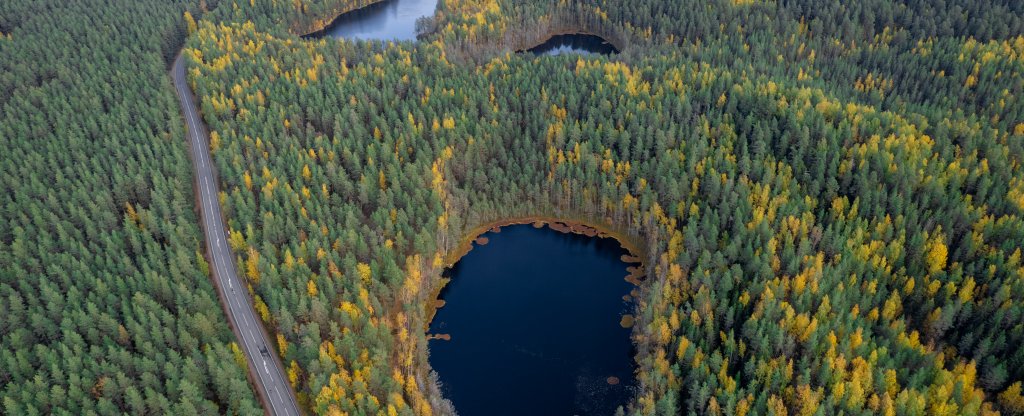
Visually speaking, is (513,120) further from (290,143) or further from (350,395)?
(350,395)

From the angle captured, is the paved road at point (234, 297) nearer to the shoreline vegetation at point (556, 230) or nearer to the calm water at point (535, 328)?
the calm water at point (535, 328)

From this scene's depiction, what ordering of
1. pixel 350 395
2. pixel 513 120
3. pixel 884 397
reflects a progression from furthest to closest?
pixel 513 120 → pixel 350 395 → pixel 884 397

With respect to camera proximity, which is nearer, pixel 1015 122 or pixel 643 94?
pixel 1015 122

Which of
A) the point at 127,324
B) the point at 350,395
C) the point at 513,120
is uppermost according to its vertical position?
the point at 513,120

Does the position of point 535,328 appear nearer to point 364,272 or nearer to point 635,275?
point 635,275

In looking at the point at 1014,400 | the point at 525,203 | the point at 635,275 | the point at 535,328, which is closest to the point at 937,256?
the point at 1014,400

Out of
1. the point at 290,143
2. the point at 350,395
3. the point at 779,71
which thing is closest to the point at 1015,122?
the point at 779,71
